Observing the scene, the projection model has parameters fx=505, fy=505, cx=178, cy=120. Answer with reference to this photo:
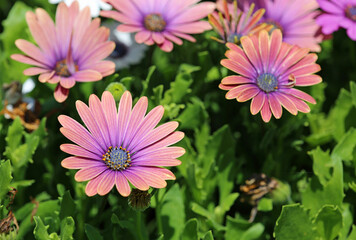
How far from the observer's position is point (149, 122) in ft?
4.13

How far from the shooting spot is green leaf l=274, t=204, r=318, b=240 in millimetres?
1340

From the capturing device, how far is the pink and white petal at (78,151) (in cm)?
112

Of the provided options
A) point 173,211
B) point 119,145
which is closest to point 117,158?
point 119,145

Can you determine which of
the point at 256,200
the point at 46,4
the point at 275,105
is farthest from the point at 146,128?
the point at 46,4

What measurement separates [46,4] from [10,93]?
1.73ft

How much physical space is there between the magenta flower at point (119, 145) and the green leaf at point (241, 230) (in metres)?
0.40

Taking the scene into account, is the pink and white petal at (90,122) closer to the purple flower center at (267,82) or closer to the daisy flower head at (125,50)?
the purple flower center at (267,82)

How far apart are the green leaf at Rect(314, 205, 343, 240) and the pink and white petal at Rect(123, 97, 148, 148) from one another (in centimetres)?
57

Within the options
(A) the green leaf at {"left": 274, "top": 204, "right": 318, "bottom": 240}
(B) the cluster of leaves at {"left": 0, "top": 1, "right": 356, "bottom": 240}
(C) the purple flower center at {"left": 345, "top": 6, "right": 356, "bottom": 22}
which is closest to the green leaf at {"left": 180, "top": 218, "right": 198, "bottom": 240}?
(B) the cluster of leaves at {"left": 0, "top": 1, "right": 356, "bottom": 240}

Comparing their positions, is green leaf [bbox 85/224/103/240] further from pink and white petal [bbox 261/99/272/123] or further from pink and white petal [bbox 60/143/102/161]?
pink and white petal [bbox 261/99/272/123]

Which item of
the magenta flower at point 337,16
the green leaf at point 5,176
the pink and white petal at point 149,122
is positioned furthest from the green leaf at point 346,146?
the green leaf at point 5,176

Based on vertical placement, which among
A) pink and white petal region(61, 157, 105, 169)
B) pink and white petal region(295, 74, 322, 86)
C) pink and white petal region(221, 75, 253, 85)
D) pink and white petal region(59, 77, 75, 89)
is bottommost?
pink and white petal region(61, 157, 105, 169)

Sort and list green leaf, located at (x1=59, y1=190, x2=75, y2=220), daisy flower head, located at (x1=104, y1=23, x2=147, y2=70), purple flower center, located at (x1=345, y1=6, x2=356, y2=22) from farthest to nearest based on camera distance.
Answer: daisy flower head, located at (x1=104, y1=23, x2=147, y2=70) < purple flower center, located at (x1=345, y1=6, x2=356, y2=22) < green leaf, located at (x1=59, y1=190, x2=75, y2=220)

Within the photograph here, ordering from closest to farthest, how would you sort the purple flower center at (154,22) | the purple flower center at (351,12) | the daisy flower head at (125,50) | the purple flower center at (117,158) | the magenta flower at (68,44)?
the purple flower center at (117,158) < the magenta flower at (68,44) < the purple flower center at (154,22) < the purple flower center at (351,12) < the daisy flower head at (125,50)
